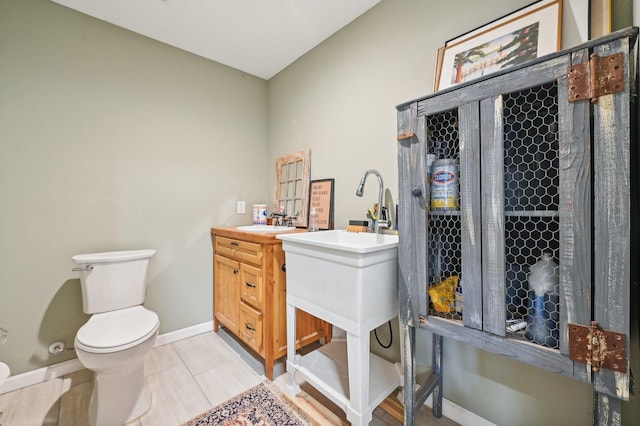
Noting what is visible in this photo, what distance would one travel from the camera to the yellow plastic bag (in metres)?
1.02

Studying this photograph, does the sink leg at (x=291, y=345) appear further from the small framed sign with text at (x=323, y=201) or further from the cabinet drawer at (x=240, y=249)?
the small framed sign with text at (x=323, y=201)

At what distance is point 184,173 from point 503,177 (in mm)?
2261

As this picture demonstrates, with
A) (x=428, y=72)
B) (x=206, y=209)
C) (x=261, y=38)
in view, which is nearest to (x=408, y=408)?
→ (x=428, y=72)

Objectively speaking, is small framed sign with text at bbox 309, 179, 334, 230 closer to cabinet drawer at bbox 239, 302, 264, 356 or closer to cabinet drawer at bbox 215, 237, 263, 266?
cabinet drawer at bbox 215, 237, 263, 266

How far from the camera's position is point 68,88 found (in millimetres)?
1737

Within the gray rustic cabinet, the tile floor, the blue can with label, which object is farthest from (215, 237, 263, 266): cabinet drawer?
the blue can with label

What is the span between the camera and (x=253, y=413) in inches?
54.4

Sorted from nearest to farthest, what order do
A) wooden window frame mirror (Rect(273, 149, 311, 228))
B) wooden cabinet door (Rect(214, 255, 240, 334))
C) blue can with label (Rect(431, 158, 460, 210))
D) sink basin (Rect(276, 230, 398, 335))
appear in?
blue can with label (Rect(431, 158, 460, 210)), sink basin (Rect(276, 230, 398, 335)), wooden cabinet door (Rect(214, 255, 240, 334)), wooden window frame mirror (Rect(273, 149, 311, 228))

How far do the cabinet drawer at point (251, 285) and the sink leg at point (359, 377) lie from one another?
2.51ft

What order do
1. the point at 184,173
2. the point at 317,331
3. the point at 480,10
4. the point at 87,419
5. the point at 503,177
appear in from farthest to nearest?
the point at 184,173
the point at 317,331
the point at 87,419
the point at 480,10
the point at 503,177

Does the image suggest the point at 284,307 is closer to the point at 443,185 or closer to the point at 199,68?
the point at 443,185

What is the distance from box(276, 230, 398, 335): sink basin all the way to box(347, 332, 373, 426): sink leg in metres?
0.05

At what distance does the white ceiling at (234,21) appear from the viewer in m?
1.70

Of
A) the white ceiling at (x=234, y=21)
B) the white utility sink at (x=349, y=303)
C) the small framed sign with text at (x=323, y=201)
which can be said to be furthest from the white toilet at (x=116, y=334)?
the white ceiling at (x=234, y=21)
